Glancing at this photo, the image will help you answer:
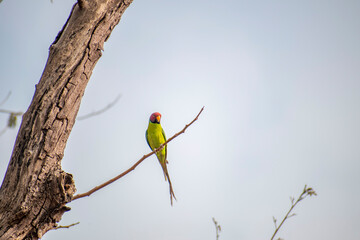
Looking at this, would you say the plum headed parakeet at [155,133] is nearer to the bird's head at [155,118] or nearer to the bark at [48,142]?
the bird's head at [155,118]

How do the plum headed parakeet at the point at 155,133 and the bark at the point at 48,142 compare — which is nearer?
the bark at the point at 48,142

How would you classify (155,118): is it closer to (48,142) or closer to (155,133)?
(155,133)

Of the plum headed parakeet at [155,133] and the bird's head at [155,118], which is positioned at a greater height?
the bird's head at [155,118]

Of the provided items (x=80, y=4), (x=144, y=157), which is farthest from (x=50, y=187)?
(x=80, y=4)

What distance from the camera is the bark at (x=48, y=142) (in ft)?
5.24

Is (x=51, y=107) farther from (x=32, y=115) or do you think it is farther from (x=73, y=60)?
(x=73, y=60)

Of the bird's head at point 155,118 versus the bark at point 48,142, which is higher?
the bird's head at point 155,118

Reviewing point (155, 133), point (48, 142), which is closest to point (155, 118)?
point (155, 133)

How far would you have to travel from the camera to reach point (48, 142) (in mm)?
1683

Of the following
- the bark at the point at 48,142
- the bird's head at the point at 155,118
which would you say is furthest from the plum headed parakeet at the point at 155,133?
the bark at the point at 48,142

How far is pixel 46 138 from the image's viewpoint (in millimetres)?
1680

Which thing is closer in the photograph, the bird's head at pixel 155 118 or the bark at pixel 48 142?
the bark at pixel 48 142

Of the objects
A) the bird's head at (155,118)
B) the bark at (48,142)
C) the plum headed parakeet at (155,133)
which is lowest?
the bark at (48,142)

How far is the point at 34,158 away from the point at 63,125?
0.70 ft
